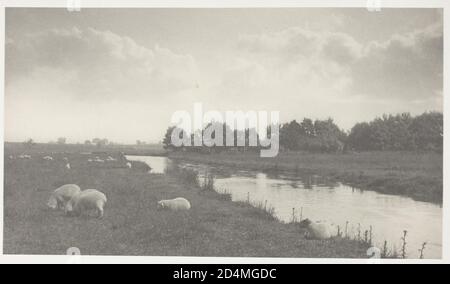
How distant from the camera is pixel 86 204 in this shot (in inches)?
244

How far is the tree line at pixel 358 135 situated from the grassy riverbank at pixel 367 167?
91mm

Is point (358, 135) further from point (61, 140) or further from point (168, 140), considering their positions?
point (61, 140)

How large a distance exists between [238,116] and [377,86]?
69.8 inches

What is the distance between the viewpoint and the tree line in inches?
239

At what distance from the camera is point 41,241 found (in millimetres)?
6125

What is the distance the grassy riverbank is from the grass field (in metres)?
0.55

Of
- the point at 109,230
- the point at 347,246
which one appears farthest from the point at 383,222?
the point at 109,230

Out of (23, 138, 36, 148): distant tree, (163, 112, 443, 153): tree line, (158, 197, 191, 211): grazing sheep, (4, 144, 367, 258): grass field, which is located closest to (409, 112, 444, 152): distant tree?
(163, 112, 443, 153): tree line

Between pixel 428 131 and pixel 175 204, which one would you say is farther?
pixel 175 204

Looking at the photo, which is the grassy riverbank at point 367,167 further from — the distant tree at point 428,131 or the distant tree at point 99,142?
the distant tree at point 99,142

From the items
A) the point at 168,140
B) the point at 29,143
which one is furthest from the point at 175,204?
the point at 29,143

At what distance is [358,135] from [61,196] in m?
3.89

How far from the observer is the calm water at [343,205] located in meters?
6.03
